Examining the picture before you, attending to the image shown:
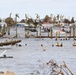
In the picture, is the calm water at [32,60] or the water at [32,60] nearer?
the water at [32,60]

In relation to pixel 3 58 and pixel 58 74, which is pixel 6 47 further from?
pixel 58 74

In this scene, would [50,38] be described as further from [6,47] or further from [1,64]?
[1,64]

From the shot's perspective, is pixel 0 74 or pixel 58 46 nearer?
pixel 0 74

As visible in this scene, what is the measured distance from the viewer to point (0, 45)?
3066 inches

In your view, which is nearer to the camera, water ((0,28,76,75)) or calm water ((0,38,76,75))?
water ((0,28,76,75))

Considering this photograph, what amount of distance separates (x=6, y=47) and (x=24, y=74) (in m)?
46.0

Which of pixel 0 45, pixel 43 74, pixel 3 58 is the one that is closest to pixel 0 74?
pixel 43 74

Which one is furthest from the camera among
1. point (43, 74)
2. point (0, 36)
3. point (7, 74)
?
point (0, 36)

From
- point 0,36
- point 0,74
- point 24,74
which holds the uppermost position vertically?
point 0,74

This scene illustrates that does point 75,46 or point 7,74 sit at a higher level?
point 7,74

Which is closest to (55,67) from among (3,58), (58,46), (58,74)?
(58,74)

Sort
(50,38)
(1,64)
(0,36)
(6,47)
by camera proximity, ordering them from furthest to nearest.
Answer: (0,36) < (50,38) < (6,47) < (1,64)

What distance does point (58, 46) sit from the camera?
315ft

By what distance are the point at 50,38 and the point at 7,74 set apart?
11743 cm
